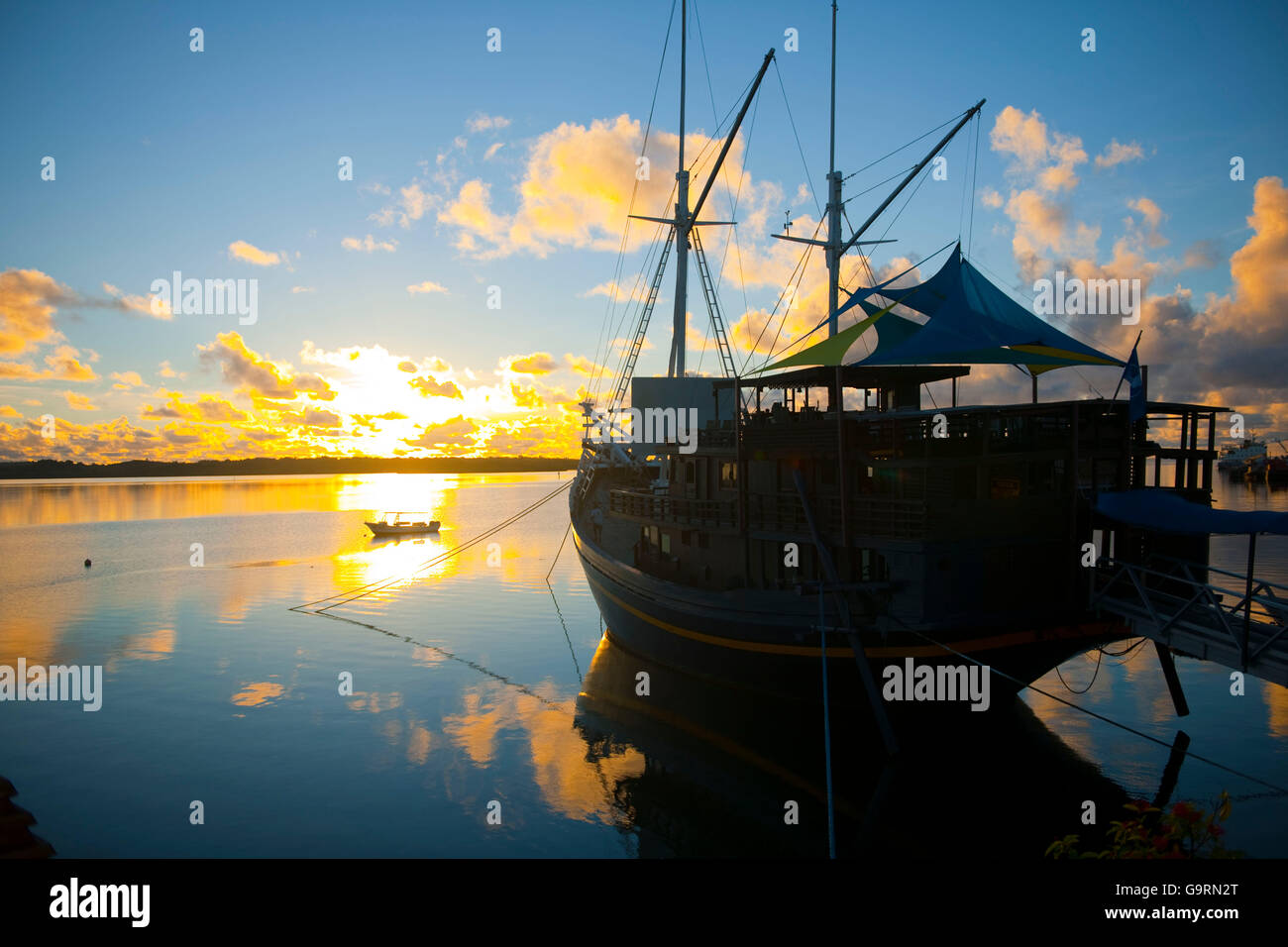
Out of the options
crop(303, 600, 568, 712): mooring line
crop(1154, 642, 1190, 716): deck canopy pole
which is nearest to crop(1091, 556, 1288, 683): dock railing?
crop(1154, 642, 1190, 716): deck canopy pole

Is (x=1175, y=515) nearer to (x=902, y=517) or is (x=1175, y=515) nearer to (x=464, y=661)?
(x=902, y=517)

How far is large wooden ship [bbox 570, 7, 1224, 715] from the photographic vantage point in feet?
63.8

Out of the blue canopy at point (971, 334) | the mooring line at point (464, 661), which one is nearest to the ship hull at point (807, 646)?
the mooring line at point (464, 661)

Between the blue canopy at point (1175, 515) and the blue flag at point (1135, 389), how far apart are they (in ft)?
6.97

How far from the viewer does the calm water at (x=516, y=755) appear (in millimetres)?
16531

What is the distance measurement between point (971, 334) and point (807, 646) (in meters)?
12.0

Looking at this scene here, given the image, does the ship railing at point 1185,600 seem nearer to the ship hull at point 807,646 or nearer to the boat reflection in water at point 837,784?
the ship hull at point 807,646

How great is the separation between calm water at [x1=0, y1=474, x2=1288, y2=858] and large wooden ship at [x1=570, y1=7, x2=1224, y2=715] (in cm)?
257

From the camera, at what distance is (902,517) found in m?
20.2

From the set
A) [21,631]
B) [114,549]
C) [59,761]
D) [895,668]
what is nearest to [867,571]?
[895,668]

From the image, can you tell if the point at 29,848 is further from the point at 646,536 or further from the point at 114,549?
the point at 114,549

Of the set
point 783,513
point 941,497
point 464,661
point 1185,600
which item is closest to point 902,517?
point 941,497

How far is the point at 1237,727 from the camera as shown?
22.8 m

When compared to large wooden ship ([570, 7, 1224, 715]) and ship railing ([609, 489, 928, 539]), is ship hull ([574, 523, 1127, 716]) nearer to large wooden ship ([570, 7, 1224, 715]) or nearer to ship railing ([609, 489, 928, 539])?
large wooden ship ([570, 7, 1224, 715])
